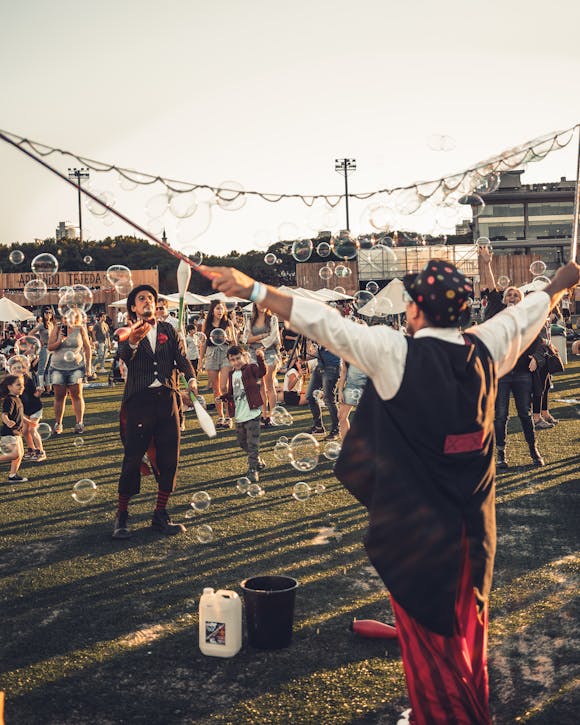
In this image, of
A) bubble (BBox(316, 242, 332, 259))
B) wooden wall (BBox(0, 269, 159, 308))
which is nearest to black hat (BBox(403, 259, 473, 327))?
bubble (BBox(316, 242, 332, 259))

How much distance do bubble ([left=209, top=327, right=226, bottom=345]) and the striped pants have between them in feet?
29.3

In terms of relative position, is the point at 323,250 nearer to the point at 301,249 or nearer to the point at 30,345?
the point at 301,249

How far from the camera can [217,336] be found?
11773mm

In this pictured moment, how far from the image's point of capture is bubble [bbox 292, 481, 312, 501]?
23.2 ft

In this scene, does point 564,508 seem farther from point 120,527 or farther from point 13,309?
point 13,309

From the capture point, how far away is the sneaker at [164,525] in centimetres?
642

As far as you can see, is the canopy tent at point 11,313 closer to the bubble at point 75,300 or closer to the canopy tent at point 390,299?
the canopy tent at point 390,299

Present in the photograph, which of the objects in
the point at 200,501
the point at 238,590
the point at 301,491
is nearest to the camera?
the point at 238,590

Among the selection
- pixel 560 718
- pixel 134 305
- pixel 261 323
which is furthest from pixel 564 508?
pixel 261 323

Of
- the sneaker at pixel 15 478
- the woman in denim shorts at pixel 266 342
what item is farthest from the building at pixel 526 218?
the sneaker at pixel 15 478

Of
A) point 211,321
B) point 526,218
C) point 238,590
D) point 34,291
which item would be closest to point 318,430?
point 211,321

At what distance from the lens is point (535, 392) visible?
10.6m

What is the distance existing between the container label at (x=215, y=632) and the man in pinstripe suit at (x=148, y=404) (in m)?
2.27

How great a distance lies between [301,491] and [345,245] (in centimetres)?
348
